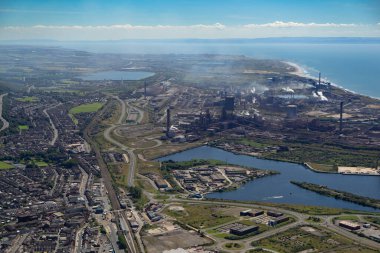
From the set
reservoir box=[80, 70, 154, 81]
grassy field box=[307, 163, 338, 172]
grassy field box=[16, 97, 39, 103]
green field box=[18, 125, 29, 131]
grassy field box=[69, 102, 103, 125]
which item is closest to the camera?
grassy field box=[307, 163, 338, 172]

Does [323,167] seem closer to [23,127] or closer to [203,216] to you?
[203,216]

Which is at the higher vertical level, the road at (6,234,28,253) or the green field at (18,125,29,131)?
the green field at (18,125,29,131)

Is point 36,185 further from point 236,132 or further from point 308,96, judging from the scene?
point 308,96

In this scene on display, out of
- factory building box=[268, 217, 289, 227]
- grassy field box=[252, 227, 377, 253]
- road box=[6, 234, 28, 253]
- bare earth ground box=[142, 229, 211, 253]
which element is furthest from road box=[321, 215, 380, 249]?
road box=[6, 234, 28, 253]

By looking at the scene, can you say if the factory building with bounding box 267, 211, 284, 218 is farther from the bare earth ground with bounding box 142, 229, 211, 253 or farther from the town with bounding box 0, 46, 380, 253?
the bare earth ground with bounding box 142, 229, 211, 253

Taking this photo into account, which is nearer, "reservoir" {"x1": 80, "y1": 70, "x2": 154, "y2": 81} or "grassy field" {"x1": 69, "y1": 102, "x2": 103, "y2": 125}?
"grassy field" {"x1": 69, "y1": 102, "x2": 103, "y2": 125}

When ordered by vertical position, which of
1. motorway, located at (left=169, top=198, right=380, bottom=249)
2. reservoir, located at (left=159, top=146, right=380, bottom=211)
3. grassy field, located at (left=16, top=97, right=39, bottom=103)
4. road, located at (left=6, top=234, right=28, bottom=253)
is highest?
grassy field, located at (left=16, top=97, right=39, bottom=103)
